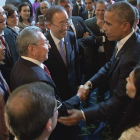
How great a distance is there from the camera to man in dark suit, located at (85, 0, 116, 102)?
2965 mm

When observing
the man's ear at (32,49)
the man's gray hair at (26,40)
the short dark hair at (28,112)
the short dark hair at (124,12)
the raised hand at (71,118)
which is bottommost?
the raised hand at (71,118)

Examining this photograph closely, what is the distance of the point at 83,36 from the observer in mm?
2959

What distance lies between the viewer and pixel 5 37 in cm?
256

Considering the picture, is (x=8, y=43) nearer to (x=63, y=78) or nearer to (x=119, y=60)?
(x=63, y=78)

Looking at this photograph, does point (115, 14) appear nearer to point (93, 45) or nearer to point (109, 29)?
point (109, 29)

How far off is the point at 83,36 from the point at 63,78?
108 cm

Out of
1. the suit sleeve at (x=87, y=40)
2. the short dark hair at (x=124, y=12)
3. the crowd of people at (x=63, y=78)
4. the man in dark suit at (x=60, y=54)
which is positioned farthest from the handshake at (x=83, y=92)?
the suit sleeve at (x=87, y=40)

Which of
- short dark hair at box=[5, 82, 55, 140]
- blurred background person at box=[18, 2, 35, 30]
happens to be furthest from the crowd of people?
blurred background person at box=[18, 2, 35, 30]

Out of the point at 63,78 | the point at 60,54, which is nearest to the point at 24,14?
the point at 60,54

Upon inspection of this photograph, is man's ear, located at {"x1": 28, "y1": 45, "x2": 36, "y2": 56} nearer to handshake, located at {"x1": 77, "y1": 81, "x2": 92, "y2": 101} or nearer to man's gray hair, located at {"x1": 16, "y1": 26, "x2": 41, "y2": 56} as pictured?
man's gray hair, located at {"x1": 16, "y1": 26, "x2": 41, "y2": 56}

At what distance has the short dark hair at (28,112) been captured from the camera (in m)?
0.82

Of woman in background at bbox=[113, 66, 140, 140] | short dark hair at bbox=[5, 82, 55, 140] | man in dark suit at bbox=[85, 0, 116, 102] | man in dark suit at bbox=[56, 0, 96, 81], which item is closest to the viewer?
short dark hair at bbox=[5, 82, 55, 140]

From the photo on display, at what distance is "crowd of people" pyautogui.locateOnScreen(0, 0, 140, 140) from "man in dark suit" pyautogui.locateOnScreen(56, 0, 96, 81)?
0.02m

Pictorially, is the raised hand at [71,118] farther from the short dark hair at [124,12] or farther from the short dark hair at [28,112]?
the short dark hair at [124,12]
